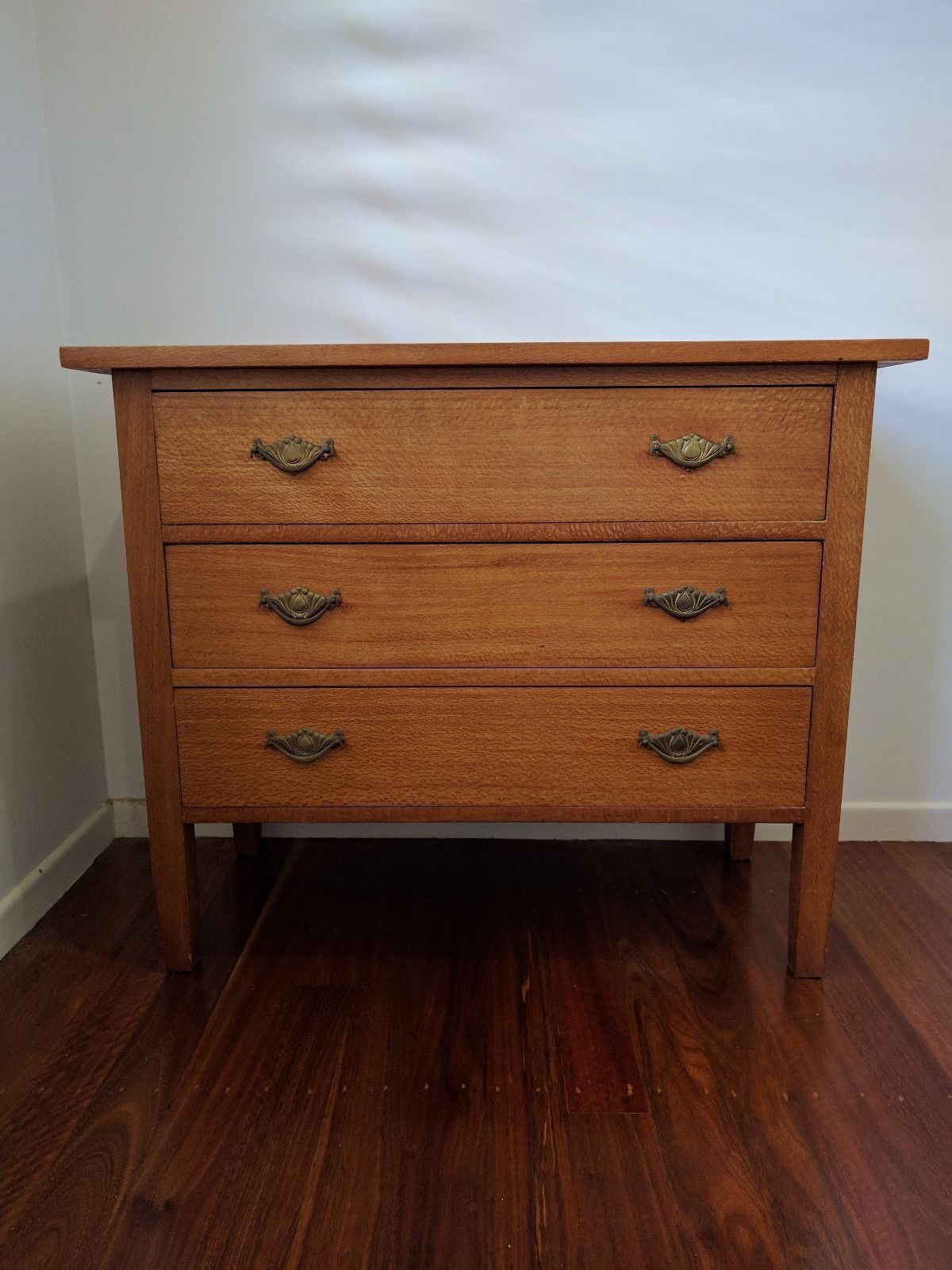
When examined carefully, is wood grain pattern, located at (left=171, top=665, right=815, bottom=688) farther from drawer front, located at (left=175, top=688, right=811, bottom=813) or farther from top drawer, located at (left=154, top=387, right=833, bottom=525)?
top drawer, located at (left=154, top=387, right=833, bottom=525)

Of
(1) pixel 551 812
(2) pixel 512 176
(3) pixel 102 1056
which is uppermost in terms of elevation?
(2) pixel 512 176

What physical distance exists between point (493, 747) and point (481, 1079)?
1.30 feet

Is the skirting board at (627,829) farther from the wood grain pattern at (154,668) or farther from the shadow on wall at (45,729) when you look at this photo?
the wood grain pattern at (154,668)

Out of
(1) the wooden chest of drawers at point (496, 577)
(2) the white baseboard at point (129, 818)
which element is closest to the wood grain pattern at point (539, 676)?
(1) the wooden chest of drawers at point (496, 577)

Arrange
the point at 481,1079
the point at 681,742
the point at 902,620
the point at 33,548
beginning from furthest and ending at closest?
the point at 902,620 → the point at 33,548 → the point at 681,742 → the point at 481,1079

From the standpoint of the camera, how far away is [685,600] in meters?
1.05

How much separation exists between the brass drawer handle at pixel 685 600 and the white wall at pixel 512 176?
24.0 inches

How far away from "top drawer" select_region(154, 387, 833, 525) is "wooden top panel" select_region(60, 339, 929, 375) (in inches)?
1.6

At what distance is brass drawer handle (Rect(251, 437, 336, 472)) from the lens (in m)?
1.02

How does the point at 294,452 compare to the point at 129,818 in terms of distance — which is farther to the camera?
the point at 129,818

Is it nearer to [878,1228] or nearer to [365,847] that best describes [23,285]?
[365,847]

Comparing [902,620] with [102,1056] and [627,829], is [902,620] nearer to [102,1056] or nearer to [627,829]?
[627,829]

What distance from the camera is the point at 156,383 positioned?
1018mm

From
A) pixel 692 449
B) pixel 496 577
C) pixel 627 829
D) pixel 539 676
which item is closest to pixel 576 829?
pixel 627 829
